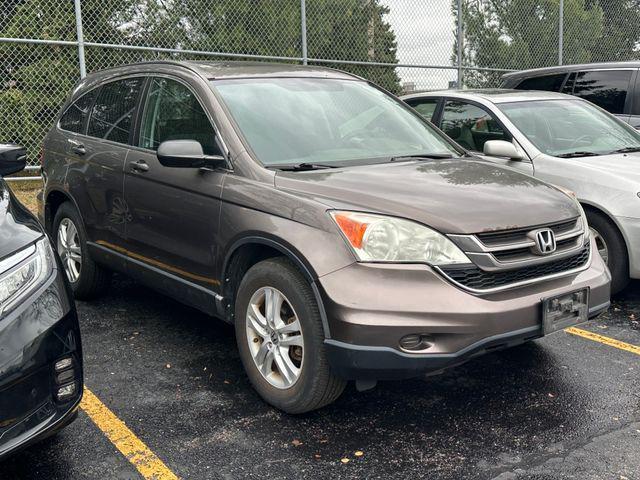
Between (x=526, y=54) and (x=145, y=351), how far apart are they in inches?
432

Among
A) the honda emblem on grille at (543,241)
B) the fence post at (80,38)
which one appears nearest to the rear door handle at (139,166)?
the honda emblem on grille at (543,241)

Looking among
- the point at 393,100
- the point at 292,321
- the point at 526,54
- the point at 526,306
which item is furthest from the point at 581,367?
the point at 526,54

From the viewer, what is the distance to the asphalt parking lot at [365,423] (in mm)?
2855

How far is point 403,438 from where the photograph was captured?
3115mm

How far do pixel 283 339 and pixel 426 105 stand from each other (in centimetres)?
412

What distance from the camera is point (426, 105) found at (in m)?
6.73

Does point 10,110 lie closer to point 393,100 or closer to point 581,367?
point 393,100

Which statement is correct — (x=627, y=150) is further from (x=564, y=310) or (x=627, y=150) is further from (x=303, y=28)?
(x=303, y=28)

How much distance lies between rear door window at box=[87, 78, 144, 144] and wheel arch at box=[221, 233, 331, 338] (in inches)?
58.4

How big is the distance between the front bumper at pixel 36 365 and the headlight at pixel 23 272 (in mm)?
32

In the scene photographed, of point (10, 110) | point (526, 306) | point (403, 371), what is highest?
point (10, 110)

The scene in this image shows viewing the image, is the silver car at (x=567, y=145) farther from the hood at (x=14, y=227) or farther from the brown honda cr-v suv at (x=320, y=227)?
the hood at (x=14, y=227)

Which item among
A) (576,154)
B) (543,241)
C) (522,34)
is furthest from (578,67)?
(543,241)

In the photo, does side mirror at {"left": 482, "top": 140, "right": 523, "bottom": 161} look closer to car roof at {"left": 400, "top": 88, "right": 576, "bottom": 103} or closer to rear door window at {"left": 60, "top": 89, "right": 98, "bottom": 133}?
car roof at {"left": 400, "top": 88, "right": 576, "bottom": 103}
